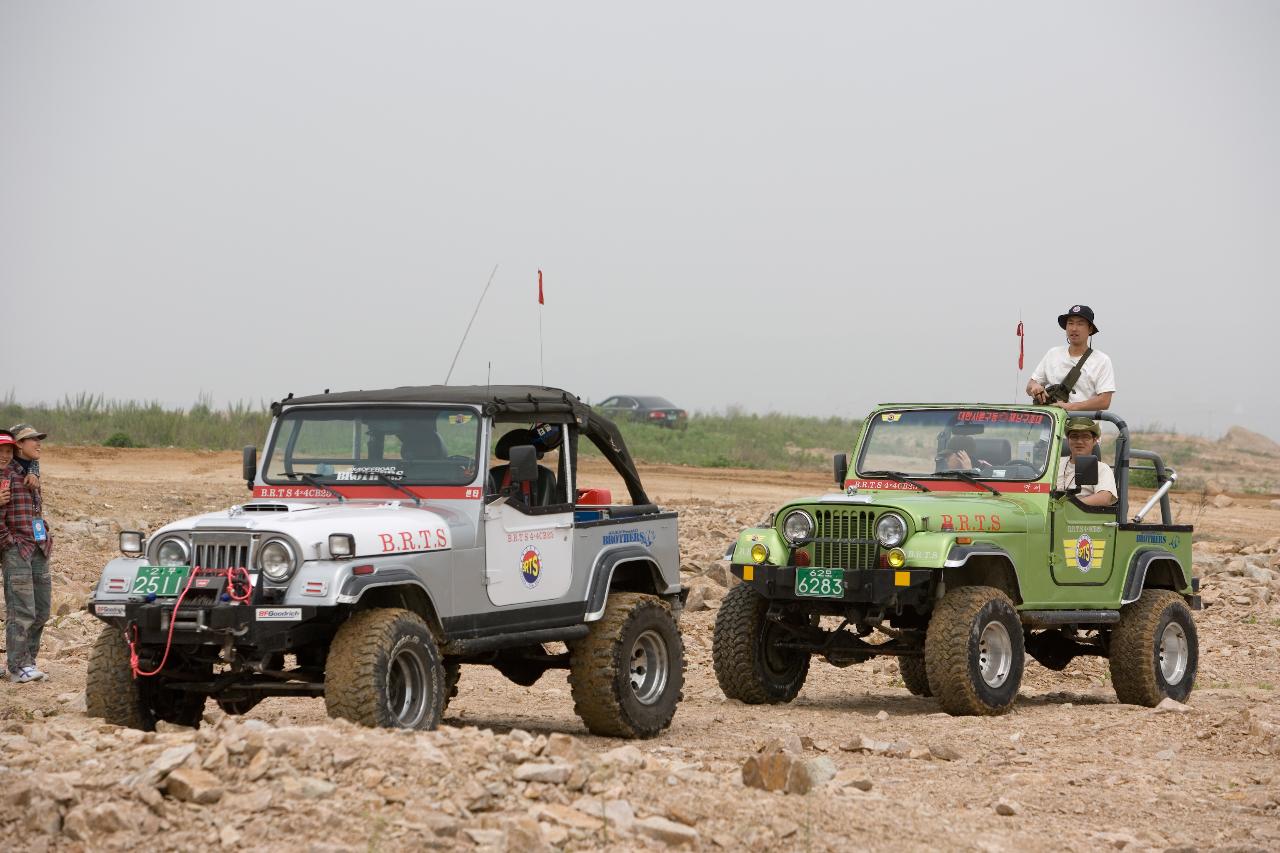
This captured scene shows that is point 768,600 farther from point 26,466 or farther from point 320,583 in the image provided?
point 26,466

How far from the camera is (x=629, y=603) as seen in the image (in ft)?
33.4

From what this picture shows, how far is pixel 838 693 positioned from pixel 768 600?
180 centimetres

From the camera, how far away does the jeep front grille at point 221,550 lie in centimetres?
836

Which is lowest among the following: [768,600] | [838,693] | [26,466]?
[838,693]

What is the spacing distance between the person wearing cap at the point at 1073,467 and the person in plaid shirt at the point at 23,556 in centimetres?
738

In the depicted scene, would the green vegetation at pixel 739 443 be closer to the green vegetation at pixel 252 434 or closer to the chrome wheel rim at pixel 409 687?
Result: the green vegetation at pixel 252 434

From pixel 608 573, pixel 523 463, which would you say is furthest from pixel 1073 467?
pixel 523 463

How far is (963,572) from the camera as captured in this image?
11.4m

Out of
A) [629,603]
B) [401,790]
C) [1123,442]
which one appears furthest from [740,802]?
[1123,442]

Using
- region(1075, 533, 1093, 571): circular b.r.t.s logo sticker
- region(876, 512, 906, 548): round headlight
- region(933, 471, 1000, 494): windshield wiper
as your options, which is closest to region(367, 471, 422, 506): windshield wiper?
region(876, 512, 906, 548): round headlight

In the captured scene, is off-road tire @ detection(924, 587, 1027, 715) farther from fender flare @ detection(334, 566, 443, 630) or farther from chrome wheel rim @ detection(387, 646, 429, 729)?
chrome wheel rim @ detection(387, 646, 429, 729)

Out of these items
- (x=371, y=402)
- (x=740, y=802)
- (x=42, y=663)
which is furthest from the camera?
(x=42, y=663)

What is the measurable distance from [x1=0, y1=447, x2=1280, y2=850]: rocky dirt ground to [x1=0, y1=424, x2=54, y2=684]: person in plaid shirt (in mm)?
283

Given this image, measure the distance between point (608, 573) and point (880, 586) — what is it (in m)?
1.89
